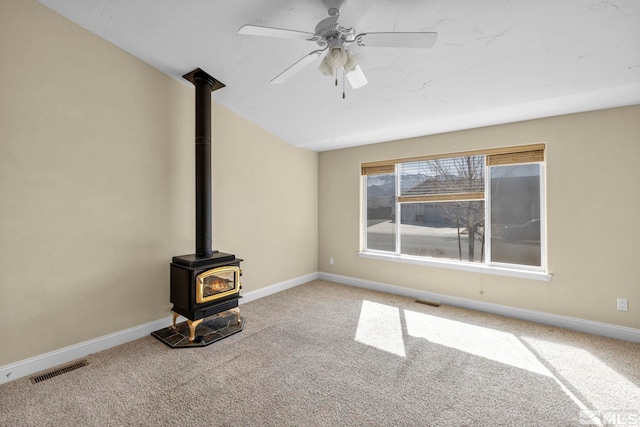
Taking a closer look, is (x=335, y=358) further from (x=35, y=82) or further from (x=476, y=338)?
(x=35, y=82)

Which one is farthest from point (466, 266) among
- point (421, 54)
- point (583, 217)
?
point (421, 54)

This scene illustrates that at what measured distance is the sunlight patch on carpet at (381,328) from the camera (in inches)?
107

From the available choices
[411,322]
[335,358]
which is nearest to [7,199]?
[335,358]

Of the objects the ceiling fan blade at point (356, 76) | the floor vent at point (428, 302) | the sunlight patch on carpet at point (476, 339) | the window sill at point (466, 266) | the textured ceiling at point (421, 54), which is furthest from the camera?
the floor vent at point (428, 302)

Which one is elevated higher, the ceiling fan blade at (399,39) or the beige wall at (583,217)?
the ceiling fan blade at (399,39)

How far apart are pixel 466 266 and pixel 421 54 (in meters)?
2.66

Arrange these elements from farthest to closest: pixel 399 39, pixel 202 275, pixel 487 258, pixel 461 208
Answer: pixel 461 208, pixel 487 258, pixel 202 275, pixel 399 39

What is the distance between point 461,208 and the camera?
12.7 ft

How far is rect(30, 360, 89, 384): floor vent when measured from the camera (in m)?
2.17

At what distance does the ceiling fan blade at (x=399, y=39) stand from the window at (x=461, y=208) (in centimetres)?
241

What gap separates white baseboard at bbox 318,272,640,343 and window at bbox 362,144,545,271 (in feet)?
1.65

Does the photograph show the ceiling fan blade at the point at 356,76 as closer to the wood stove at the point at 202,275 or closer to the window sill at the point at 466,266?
the wood stove at the point at 202,275

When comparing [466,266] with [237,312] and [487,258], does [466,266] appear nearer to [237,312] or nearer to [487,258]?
[487,258]

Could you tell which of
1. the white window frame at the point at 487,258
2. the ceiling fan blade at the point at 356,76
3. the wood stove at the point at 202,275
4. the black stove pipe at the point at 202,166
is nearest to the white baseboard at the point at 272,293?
the wood stove at the point at 202,275
